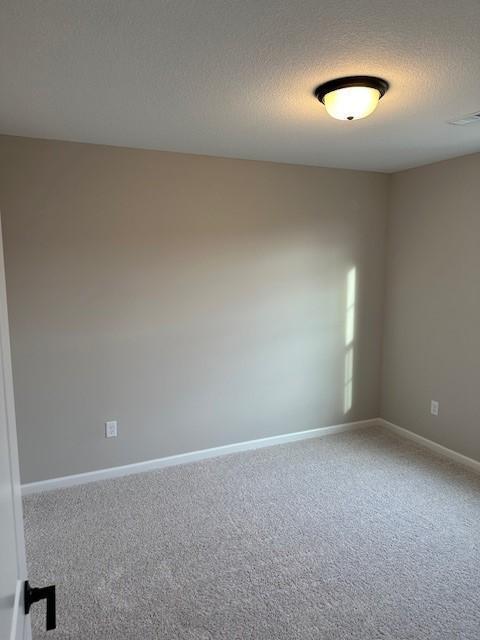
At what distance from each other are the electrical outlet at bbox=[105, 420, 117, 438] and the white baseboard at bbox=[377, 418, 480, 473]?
259 cm

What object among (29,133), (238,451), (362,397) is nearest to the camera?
(29,133)

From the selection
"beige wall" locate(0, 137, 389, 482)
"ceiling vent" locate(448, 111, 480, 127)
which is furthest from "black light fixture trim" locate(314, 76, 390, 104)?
"beige wall" locate(0, 137, 389, 482)

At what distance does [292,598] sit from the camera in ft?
7.04

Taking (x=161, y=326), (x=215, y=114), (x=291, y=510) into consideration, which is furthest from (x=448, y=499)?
(x=215, y=114)

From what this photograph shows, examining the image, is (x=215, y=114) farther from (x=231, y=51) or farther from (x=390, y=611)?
(x=390, y=611)

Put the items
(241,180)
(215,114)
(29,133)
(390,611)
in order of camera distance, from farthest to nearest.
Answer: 1. (241,180)
2. (29,133)
3. (215,114)
4. (390,611)

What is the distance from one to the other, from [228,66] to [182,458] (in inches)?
111

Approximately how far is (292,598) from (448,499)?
4.92ft

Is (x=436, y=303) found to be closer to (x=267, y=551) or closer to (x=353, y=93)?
(x=353, y=93)

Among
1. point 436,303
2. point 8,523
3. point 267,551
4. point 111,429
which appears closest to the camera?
point 8,523

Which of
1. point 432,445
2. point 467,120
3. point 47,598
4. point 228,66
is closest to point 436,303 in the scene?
point 432,445

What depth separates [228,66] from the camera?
70.7 inches

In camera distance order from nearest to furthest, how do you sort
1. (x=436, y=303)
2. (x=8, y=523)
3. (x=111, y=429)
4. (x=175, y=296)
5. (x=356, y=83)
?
(x=8, y=523) < (x=356, y=83) < (x=111, y=429) < (x=175, y=296) < (x=436, y=303)

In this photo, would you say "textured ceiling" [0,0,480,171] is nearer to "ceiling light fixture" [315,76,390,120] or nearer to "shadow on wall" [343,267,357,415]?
"ceiling light fixture" [315,76,390,120]
